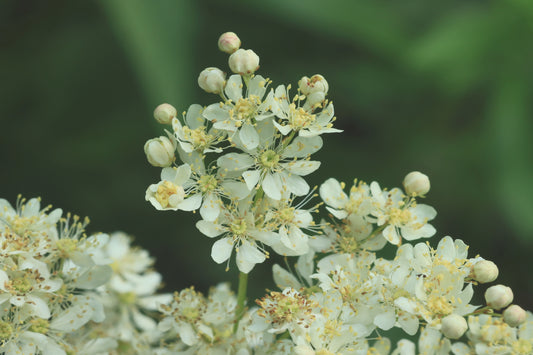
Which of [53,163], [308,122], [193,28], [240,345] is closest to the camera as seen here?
[308,122]

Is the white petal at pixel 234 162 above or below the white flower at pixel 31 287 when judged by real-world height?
above

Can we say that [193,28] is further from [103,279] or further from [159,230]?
[103,279]

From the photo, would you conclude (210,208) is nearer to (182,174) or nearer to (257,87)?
(182,174)

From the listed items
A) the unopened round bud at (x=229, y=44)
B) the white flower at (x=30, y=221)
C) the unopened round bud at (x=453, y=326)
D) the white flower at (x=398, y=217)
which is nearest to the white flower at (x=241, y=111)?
the unopened round bud at (x=229, y=44)

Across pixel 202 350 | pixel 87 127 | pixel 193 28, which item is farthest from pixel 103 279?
pixel 87 127

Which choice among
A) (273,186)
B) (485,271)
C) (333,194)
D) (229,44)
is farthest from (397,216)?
(229,44)

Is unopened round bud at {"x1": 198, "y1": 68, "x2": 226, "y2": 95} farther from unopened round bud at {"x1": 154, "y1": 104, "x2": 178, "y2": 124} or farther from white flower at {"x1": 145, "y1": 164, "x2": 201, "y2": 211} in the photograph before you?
white flower at {"x1": 145, "y1": 164, "x2": 201, "y2": 211}

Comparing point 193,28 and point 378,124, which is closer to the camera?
point 193,28

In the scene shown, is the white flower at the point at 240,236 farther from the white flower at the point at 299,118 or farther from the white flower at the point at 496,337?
the white flower at the point at 496,337
